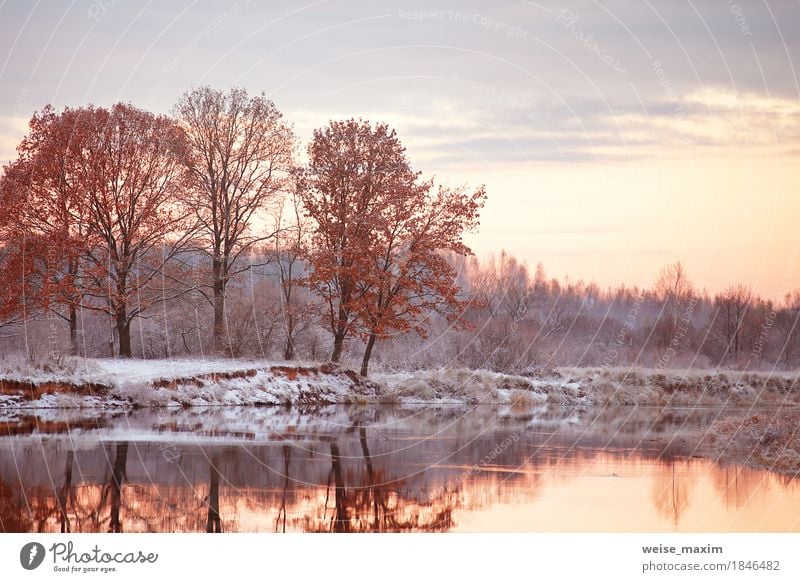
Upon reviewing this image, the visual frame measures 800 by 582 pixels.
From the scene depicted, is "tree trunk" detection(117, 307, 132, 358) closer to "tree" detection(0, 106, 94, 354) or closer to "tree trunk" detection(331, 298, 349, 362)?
"tree" detection(0, 106, 94, 354)

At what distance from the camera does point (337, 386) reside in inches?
1545

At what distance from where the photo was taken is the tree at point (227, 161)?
142ft

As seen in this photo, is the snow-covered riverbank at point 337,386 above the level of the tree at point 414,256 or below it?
below

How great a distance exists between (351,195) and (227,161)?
247 inches

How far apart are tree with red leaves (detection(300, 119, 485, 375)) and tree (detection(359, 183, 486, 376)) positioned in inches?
1.6

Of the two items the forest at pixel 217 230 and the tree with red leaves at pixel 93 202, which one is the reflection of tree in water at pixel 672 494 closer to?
the forest at pixel 217 230

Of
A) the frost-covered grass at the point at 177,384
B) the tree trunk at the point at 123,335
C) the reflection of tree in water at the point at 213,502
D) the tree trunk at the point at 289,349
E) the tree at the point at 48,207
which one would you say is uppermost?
the tree at the point at 48,207

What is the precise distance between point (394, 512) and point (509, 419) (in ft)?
62.2

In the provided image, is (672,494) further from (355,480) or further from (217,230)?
(217,230)

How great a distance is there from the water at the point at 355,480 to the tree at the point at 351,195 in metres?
13.0

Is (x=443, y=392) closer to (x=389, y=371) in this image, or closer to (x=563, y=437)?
(x=389, y=371)

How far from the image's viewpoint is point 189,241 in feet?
143

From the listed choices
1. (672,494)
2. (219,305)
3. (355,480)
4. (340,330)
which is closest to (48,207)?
(219,305)

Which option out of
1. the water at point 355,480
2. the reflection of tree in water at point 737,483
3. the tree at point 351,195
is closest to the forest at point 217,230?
the tree at point 351,195
